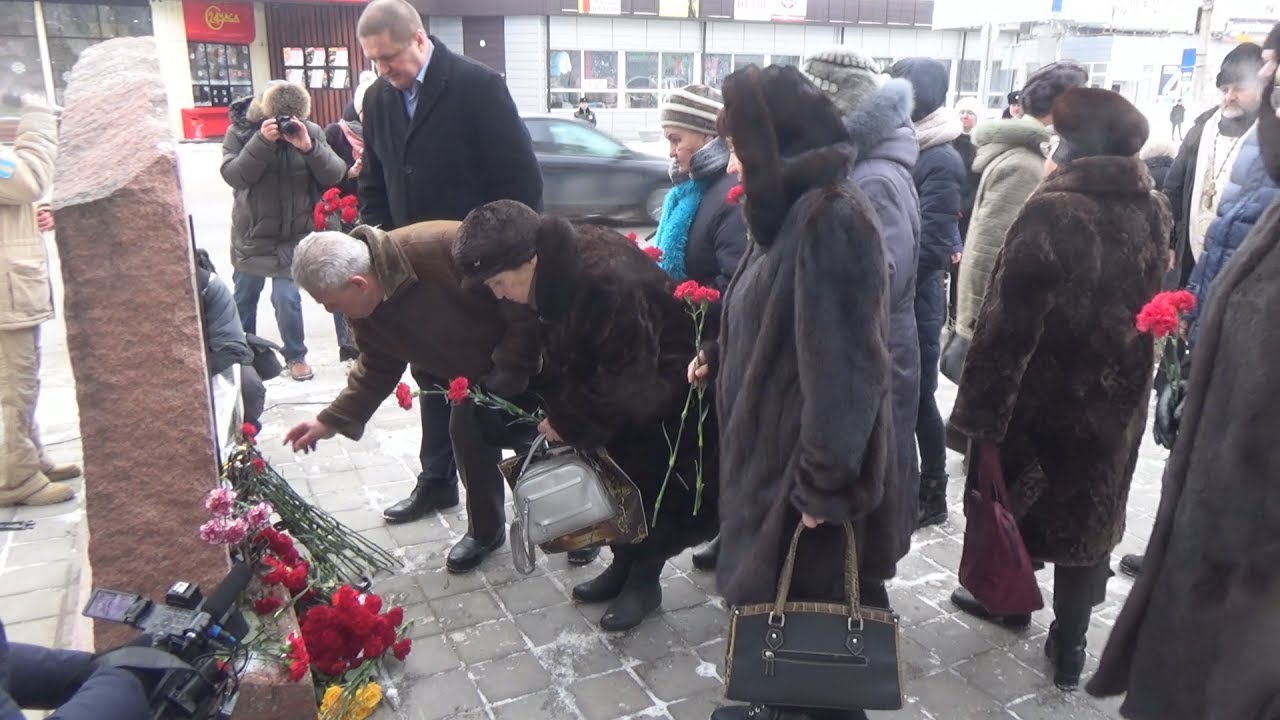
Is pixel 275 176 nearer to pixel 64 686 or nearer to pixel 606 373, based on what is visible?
pixel 606 373

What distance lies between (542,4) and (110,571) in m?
25.5

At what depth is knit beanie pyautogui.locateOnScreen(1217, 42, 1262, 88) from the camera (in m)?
4.22

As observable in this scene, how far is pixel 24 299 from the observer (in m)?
4.29

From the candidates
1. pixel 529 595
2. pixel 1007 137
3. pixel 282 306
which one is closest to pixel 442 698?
pixel 529 595

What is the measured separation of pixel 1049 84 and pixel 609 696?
8.91ft

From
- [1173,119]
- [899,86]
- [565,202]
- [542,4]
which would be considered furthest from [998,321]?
[542,4]

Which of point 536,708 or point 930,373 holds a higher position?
point 930,373

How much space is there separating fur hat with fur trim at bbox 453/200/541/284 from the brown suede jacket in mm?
229

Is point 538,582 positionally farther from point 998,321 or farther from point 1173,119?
point 1173,119

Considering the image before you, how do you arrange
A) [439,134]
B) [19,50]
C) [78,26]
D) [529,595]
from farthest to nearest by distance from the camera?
[78,26] < [19,50] < [439,134] < [529,595]

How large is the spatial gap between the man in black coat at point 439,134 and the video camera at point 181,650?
178 centimetres

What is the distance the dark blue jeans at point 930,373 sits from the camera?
405 centimetres

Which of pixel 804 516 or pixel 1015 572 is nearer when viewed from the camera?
pixel 804 516

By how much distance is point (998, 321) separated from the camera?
2.75 m
